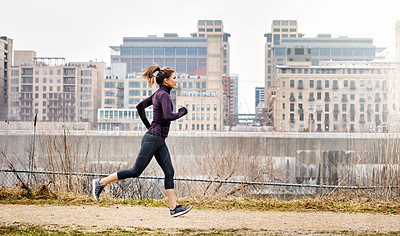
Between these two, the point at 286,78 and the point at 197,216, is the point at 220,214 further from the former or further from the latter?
the point at 286,78

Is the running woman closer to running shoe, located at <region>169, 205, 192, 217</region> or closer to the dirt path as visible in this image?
running shoe, located at <region>169, 205, 192, 217</region>

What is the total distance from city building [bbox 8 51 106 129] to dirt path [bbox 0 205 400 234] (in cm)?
8644

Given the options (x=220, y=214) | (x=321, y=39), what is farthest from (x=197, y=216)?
(x=321, y=39)

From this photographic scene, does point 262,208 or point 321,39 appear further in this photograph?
point 321,39

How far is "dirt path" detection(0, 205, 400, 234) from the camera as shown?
5207 mm

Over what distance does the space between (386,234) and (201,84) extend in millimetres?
87227

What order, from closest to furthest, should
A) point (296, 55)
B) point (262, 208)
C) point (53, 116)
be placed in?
point (262, 208)
point (53, 116)
point (296, 55)

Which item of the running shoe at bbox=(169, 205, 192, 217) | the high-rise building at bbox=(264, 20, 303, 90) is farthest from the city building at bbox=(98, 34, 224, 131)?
the running shoe at bbox=(169, 205, 192, 217)

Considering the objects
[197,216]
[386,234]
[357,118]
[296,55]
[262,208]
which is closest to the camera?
[386,234]

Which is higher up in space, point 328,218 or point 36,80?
point 36,80

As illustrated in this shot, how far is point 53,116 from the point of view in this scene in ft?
299

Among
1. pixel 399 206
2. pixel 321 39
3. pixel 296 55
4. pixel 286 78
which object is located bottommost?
pixel 399 206

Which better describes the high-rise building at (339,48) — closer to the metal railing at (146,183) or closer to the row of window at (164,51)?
the row of window at (164,51)

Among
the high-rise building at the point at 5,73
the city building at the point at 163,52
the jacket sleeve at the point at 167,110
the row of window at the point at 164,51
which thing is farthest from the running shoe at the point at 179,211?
the row of window at the point at 164,51
